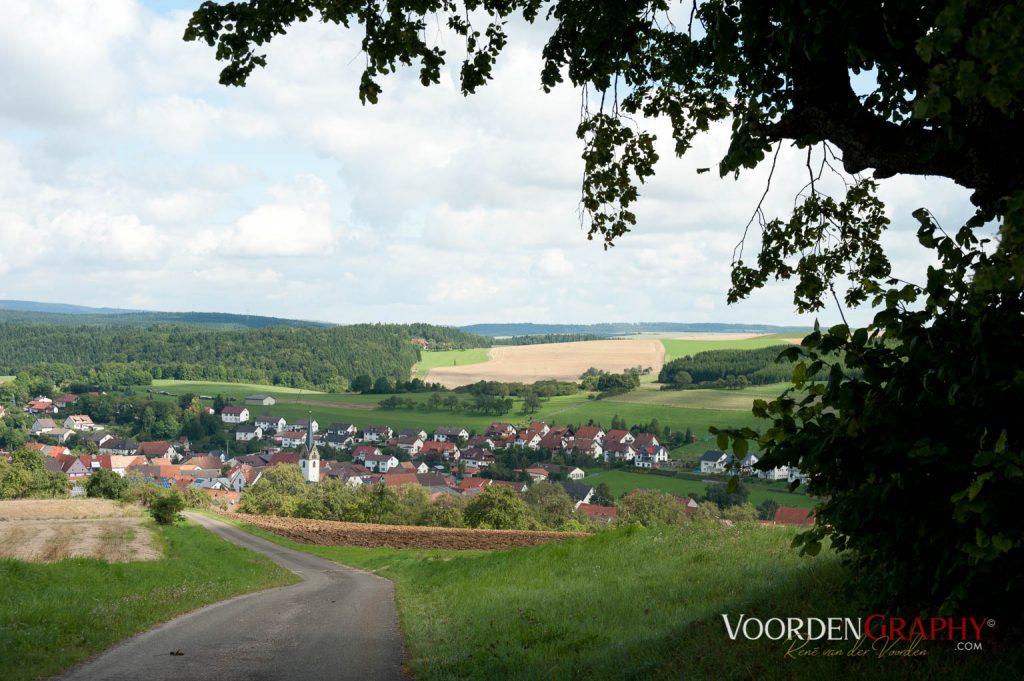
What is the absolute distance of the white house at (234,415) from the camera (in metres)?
154

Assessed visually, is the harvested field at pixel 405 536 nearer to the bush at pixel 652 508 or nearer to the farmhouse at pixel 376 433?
the bush at pixel 652 508

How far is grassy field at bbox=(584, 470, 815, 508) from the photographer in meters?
53.6

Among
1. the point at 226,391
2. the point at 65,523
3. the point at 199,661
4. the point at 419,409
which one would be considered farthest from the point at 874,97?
the point at 226,391

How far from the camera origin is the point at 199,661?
10.4 m

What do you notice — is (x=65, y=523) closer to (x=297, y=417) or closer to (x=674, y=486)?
(x=674, y=486)

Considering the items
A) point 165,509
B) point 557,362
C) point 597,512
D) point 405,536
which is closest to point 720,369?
point 557,362

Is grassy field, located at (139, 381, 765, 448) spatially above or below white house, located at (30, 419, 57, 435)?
above

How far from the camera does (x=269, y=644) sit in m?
11.9

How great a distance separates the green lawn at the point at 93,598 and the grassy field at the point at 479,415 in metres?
45.2

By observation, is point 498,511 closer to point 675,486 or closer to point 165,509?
point 165,509

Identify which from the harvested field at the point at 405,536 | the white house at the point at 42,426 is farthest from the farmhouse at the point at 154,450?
the harvested field at the point at 405,536

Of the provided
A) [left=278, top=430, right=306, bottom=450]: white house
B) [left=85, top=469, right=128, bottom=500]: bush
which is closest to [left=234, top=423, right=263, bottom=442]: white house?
[left=278, top=430, right=306, bottom=450]: white house

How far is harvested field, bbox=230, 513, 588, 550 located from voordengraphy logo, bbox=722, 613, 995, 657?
72.7 ft

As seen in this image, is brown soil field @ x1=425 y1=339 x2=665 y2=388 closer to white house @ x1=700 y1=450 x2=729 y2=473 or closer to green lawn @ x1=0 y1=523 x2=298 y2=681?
white house @ x1=700 y1=450 x2=729 y2=473
